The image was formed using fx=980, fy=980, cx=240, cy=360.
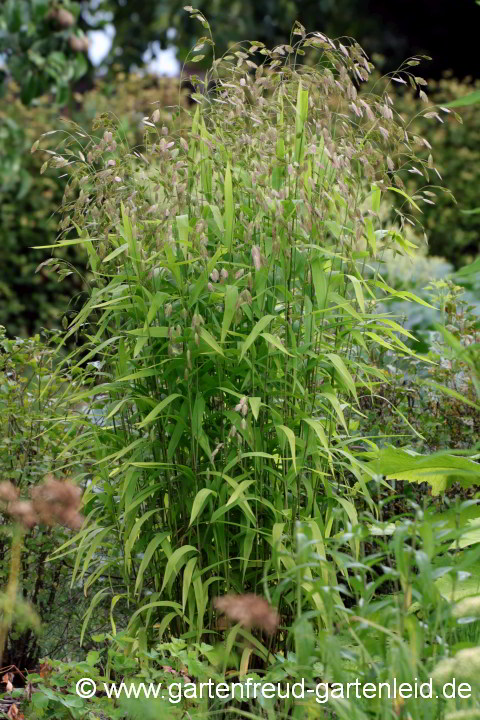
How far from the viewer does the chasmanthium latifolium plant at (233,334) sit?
264 centimetres

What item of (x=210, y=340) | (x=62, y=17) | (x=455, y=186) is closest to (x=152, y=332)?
(x=210, y=340)

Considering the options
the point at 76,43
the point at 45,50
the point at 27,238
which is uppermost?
the point at 76,43

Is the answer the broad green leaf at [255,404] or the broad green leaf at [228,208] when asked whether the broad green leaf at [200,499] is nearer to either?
the broad green leaf at [255,404]

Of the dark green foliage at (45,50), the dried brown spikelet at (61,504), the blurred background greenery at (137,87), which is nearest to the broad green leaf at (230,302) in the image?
A: the dried brown spikelet at (61,504)

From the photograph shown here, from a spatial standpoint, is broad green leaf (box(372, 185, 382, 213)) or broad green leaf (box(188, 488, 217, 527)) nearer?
broad green leaf (box(188, 488, 217, 527))

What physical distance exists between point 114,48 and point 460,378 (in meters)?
11.0

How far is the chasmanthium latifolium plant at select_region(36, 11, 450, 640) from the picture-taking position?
2637 millimetres

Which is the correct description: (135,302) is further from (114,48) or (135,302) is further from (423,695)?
(114,48)

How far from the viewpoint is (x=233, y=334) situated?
2.65m

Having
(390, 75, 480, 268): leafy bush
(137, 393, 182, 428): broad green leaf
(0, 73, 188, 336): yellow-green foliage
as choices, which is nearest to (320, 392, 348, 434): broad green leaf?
(137, 393, 182, 428): broad green leaf

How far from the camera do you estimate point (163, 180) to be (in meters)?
2.73

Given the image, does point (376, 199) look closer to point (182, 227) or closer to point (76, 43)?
point (182, 227)

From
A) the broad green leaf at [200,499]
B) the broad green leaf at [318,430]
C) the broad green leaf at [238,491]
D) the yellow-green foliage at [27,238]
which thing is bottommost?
the yellow-green foliage at [27,238]

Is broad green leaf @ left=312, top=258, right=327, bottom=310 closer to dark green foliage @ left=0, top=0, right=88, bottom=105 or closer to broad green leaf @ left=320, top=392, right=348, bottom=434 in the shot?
broad green leaf @ left=320, top=392, right=348, bottom=434
